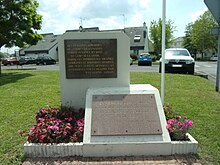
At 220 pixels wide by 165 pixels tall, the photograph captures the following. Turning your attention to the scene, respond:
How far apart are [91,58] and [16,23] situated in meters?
11.9

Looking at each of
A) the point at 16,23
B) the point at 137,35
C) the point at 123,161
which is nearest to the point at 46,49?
the point at 137,35

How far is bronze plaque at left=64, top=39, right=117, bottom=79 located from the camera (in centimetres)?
505

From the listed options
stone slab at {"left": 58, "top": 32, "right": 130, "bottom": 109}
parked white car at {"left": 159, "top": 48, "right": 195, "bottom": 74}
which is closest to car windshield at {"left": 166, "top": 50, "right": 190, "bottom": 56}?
parked white car at {"left": 159, "top": 48, "right": 195, "bottom": 74}

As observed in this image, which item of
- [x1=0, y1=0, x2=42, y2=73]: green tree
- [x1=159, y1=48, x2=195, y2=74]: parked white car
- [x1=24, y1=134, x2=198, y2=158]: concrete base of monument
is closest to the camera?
[x1=24, y1=134, x2=198, y2=158]: concrete base of monument

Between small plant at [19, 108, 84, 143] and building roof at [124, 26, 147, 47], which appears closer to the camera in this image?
small plant at [19, 108, 84, 143]

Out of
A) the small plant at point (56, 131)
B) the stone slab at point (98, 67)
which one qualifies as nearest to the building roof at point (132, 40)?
the stone slab at point (98, 67)

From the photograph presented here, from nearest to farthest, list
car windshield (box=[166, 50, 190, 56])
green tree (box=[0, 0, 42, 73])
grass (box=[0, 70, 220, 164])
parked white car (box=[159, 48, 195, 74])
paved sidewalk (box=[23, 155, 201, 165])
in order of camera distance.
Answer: paved sidewalk (box=[23, 155, 201, 165]) < grass (box=[0, 70, 220, 164]) < parked white car (box=[159, 48, 195, 74]) < car windshield (box=[166, 50, 190, 56]) < green tree (box=[0, 0, 42, 73])

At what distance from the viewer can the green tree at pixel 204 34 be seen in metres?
50.7

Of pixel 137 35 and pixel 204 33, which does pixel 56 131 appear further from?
pixel 204 33

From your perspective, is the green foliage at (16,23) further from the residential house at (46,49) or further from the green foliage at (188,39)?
the green foliage at (188,39)

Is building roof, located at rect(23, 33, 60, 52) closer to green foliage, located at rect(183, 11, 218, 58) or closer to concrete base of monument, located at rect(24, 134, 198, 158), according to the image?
green foliage, located at rect(183, 11, 218, 58)

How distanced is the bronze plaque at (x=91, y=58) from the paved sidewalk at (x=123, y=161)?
2.08m

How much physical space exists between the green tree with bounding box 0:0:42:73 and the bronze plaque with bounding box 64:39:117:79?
37.2ft

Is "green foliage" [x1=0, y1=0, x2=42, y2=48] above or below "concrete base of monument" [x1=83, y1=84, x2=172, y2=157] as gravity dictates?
above
